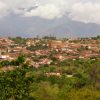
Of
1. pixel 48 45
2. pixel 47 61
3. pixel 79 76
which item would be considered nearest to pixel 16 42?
pixel 48 45

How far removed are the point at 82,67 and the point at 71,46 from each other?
63.3 meters

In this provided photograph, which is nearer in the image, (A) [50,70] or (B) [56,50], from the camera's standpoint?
(A) [50,70]

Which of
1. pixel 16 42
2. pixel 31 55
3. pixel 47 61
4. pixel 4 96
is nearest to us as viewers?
pixel 4 96

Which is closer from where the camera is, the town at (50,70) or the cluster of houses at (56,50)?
the town at (50,70)

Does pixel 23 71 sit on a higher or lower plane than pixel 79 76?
higher

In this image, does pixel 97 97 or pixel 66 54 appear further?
pixel 66 54

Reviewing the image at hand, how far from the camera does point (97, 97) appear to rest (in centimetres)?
4769

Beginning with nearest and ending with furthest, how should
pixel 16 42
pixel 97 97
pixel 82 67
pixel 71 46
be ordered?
1. pixel 97 97
2. pixel 82 67
3. pixel 71 46
4. pixel 16 42

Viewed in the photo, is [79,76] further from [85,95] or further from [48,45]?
[48,45]

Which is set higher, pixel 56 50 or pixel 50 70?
pixel 56 50

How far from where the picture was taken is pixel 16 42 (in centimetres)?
19425

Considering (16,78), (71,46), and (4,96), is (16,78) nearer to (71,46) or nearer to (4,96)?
(4,96)

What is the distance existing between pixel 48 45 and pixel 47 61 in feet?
144

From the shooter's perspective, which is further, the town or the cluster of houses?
the cluster of houses
